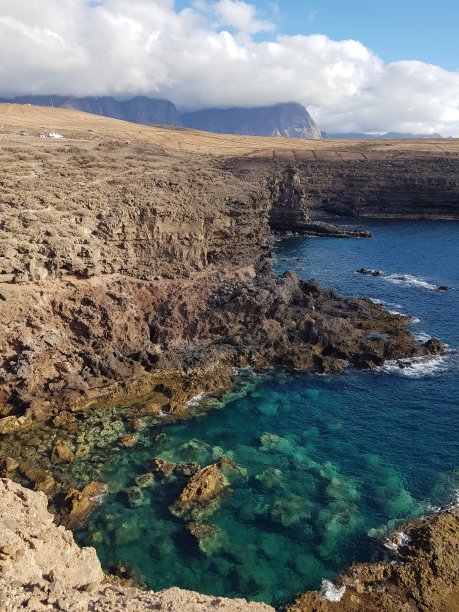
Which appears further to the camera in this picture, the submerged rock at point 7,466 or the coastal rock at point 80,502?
the submerged rock at point 7,466

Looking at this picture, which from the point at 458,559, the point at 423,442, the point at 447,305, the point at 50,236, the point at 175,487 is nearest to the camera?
the point at 458,559

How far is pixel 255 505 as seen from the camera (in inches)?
997

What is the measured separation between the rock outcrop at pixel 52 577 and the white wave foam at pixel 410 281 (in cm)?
5425

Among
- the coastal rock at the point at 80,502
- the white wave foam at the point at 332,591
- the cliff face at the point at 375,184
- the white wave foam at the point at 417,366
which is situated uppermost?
the cliff face at the point at 375,184

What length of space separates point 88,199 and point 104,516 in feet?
82.6

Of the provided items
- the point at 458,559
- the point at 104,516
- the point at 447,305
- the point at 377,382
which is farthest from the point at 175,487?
the point at 447,305

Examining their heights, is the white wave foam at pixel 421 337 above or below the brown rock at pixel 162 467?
above

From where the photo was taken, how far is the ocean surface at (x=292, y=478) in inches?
869

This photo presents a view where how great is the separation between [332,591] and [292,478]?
7290 millimetres

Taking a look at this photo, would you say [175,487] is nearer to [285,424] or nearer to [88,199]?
[285,424]

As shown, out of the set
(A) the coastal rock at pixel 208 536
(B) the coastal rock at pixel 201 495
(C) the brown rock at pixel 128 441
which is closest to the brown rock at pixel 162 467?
(B) the coastal rock at pixel 201 495

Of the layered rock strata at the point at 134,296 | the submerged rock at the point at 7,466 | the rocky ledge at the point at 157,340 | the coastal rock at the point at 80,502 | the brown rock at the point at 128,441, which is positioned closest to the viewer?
the coastal rock at the point at 80,502

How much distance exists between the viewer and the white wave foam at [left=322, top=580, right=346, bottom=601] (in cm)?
2033

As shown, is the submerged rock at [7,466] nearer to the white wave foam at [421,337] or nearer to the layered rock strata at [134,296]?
the layered rock strata at [134,296]
